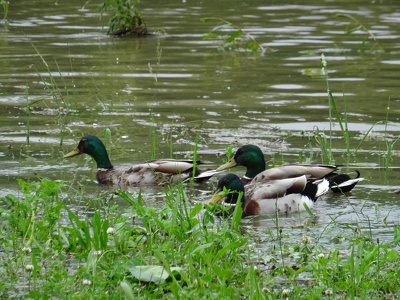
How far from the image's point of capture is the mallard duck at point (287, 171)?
7.91 m

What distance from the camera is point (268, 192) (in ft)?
25.2

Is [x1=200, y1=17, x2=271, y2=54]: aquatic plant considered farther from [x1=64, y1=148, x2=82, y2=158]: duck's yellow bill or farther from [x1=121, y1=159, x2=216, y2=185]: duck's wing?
[x1=121, y1=159, x2=216, y2=185]: duck's wing

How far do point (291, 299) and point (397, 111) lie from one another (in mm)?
7063

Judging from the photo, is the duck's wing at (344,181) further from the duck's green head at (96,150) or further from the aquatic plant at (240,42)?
the aquatic plant at (240,42)

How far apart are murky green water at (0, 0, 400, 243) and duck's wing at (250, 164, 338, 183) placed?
28 centimetres

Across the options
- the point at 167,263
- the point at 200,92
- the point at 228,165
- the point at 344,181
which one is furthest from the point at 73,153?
the point at 167,263

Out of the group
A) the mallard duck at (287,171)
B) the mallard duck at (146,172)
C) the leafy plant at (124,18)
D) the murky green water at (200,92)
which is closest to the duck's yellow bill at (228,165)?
the mallard duck at (287,171)

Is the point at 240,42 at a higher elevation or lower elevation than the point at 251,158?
lower

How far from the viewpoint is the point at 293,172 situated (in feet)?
26.0

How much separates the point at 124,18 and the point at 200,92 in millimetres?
4413

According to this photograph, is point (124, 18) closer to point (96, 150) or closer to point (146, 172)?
point (96, 150)

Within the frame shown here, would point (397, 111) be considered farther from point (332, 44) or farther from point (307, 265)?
point (307, 265)

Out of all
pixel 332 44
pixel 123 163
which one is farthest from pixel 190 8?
pixel 123 163

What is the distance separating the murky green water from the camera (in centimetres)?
906
